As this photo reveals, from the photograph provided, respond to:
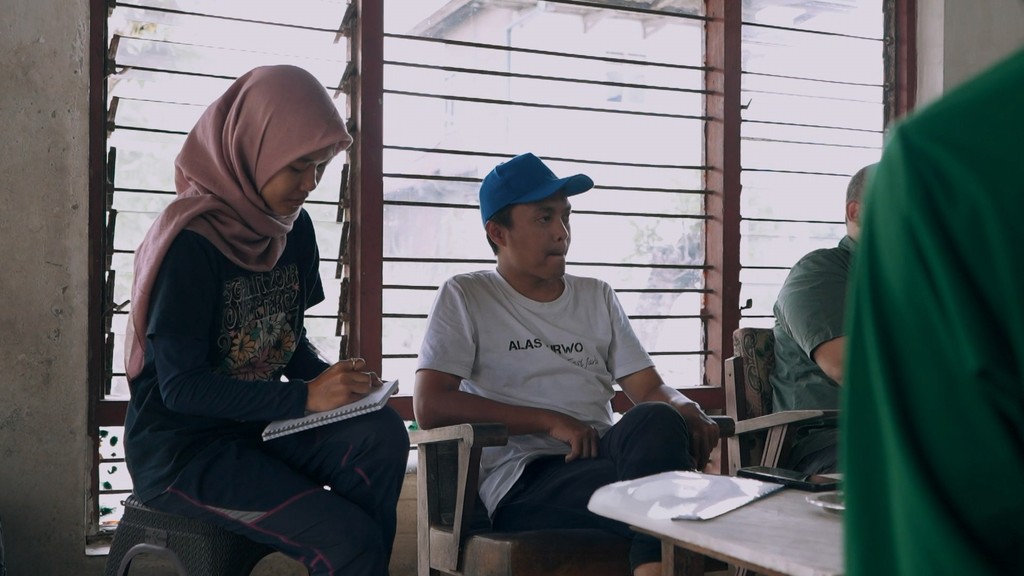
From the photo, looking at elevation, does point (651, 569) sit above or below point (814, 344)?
below

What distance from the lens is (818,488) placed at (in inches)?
73.4

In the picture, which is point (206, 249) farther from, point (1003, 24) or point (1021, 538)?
point (1003, 24)

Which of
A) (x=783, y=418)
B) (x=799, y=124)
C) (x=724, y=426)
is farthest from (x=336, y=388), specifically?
(x=799, y=124)

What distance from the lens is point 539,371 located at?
2.93 metres

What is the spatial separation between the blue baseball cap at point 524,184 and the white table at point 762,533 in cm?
134

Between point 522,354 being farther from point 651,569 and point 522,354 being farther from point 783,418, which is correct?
point 651,569

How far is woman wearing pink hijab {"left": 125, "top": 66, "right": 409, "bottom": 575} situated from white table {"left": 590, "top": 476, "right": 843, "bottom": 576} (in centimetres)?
62

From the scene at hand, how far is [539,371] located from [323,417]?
930 mm

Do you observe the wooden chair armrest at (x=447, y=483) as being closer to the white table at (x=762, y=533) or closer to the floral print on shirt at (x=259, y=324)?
the floral print on shirt at (x=259, y=324)

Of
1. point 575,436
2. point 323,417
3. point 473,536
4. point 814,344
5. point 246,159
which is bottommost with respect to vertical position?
point 473,536

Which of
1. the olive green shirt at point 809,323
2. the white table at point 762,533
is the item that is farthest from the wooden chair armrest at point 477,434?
the olive green shirt at point 809,323

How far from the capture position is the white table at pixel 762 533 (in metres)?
1.32

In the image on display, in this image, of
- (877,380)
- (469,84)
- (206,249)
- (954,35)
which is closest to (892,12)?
(954,35)

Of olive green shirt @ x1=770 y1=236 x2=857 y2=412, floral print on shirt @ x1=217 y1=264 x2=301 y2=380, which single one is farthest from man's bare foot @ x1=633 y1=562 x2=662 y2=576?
olive green shirt @ x1=770 y1=236 x2=857 y2=412
